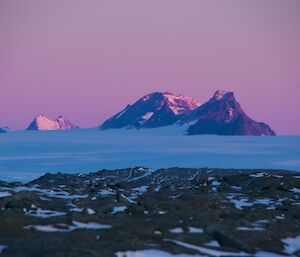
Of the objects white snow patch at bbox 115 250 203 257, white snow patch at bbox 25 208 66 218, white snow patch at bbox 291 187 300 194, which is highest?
white snow patch at bbox 25 208 66 218

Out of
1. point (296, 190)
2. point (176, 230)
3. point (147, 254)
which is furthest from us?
point (296, 190)

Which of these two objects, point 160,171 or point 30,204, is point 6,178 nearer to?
point 160,171

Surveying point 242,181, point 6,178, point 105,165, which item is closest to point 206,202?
point 242,181

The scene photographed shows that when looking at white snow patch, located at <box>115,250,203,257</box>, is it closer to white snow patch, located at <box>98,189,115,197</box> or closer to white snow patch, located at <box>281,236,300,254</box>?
white snow patch, located at <box>281,236,300,254</box>

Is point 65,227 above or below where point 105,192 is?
above

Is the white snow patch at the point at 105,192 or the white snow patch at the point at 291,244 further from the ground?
the white snow patch at the point at 105,192

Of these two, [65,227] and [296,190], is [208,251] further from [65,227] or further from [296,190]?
[296,190]

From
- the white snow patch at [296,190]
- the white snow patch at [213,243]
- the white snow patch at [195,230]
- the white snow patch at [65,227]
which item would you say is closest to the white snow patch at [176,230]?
the white snow patch at [195,230]

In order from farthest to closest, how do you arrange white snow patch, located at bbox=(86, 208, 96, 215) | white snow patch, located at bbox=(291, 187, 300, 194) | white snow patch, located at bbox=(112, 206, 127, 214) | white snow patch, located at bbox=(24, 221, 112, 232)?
1. white snow patch, located at bbox=(291, 187, 300, 194)
2. white snow patch, located at bbox=(112, 206, 127, 214)
3. white snow patch, located at bbox=(86, 208, 96, 215)
4. white snow patch, located at bbox=(24, 221, 112, 232)

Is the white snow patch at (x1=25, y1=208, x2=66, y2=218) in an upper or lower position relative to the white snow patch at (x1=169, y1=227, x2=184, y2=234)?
upper

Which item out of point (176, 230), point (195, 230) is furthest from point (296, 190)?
point (176, 230)

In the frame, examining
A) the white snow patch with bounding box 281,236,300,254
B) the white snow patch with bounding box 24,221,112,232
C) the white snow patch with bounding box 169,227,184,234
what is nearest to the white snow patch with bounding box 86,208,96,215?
the white snow patch with bounding box 24,221,112,232

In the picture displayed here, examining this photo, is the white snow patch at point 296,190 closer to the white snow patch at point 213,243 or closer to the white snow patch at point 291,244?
the white snow patch at point 291,244

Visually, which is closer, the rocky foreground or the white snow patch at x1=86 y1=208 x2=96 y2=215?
the rocky foreground
